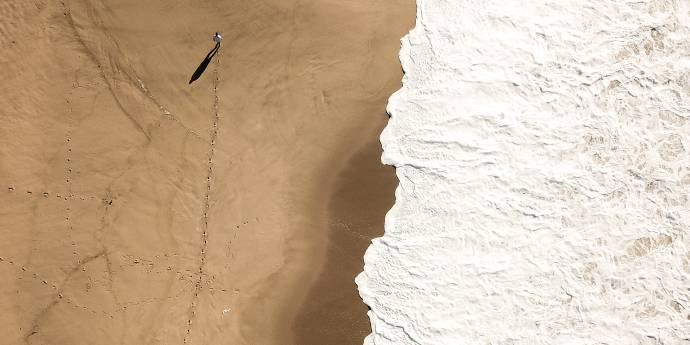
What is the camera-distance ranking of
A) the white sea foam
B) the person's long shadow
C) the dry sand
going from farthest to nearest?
1. the person's long shadow
2. the dry sand
3. the white sea foam

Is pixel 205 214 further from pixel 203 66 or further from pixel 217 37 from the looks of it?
pixel 217 37

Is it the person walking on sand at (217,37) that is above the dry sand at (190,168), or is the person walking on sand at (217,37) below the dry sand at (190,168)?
above

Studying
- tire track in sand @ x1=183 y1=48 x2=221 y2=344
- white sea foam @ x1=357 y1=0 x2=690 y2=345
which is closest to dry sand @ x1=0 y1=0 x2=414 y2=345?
tire track in sand @ x1=183 y1=48 x2=221 y2=344

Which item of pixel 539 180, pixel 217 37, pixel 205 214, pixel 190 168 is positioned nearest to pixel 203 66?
pixel 217 37

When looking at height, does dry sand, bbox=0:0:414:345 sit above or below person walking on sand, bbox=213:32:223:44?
below

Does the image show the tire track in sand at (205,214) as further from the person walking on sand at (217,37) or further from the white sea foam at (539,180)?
the white sea foam at (539,180)

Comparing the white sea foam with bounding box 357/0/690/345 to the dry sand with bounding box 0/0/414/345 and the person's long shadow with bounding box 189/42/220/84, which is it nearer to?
the dry sand with bounding box 0/0/414/345

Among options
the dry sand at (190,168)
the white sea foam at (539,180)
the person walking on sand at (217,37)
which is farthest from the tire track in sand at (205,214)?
the white sea foam at (539,180)

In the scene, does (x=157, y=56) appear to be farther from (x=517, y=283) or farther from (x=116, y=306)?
(x=517, y=283)
